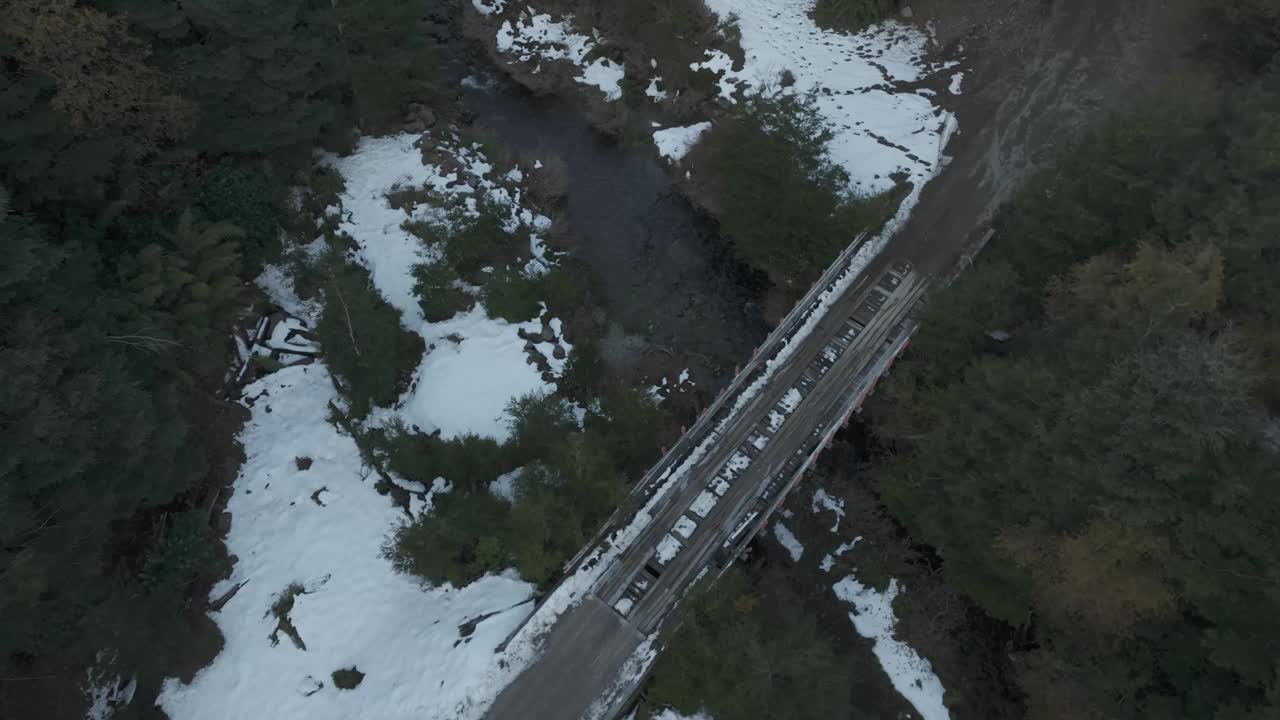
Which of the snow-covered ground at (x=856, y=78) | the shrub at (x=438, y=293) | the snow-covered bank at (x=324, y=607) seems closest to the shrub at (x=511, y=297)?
the shrub at (x=438, y=293)

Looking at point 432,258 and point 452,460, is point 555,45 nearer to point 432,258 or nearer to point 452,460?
point 432,258

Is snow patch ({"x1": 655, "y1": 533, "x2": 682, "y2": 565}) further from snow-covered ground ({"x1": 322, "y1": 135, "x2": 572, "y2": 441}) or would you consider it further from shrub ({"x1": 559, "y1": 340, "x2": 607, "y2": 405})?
snow-covered ground ({"x1": 322, "y1": 135, "x2": 572, "y2": 441})

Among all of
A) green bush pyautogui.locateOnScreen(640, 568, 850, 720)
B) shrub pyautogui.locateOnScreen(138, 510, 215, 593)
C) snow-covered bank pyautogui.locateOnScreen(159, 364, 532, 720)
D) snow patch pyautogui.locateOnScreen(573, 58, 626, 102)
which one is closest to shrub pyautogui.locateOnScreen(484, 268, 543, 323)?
snow-covered bank pyautogui.locateOnScreen(159, 364, 532, 720)

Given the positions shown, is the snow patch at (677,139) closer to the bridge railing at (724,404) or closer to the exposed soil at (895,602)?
the bridge railing at (724,404)

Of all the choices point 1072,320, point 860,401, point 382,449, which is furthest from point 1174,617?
point 382,449

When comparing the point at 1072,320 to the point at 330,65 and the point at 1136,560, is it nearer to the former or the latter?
the point at 1136,560
